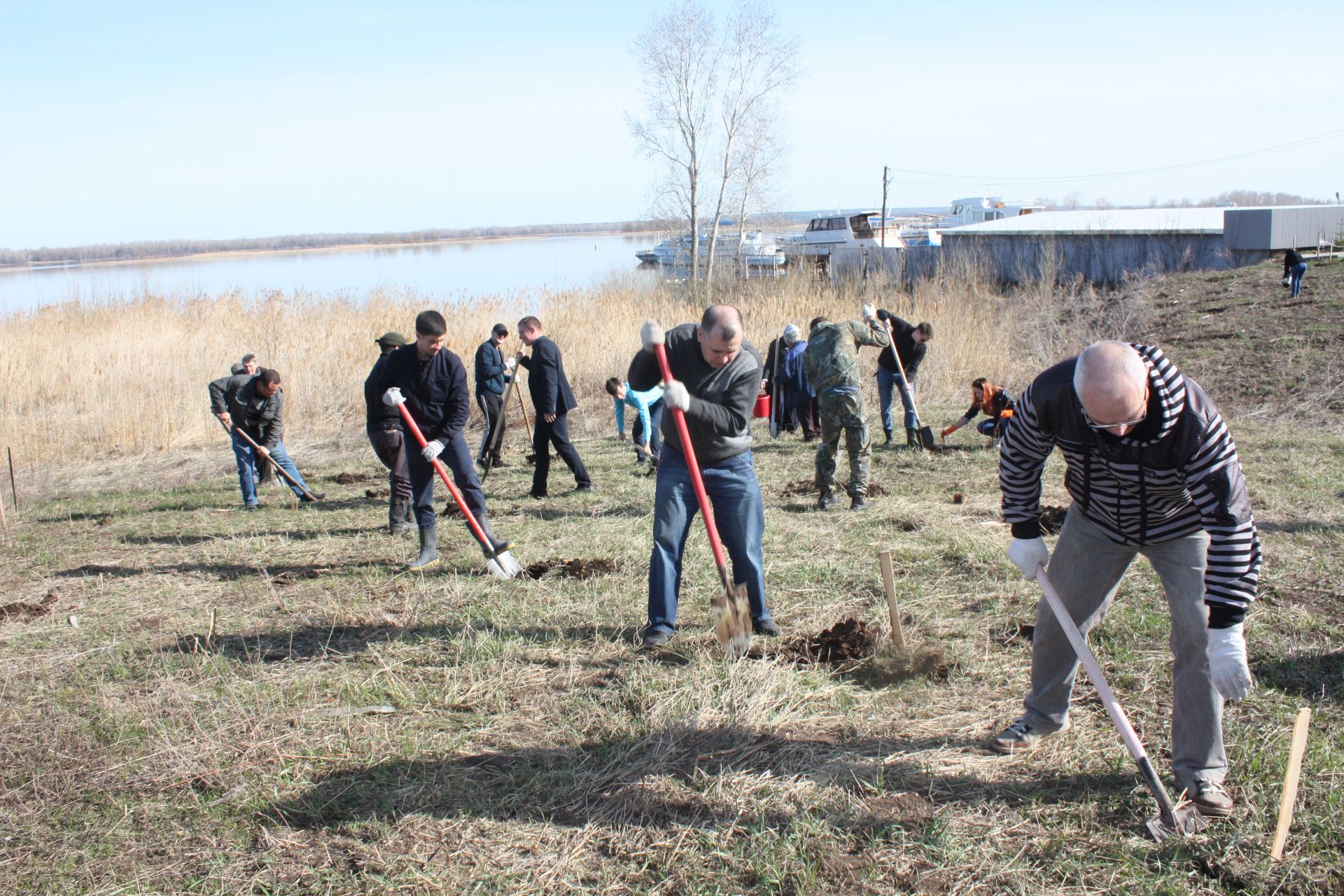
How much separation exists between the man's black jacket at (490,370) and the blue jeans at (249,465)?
2.07 metres

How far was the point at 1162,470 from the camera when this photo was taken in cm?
284

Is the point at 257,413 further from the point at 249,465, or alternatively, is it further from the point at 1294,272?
the point at 1294,272

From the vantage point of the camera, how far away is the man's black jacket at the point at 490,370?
9.94 meters

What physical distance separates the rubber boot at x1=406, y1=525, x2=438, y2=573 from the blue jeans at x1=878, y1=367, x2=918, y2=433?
575 cm

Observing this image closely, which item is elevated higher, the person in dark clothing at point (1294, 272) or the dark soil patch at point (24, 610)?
the person in dark clothing at point (1294, 272)

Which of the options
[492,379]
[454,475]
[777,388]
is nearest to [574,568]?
[454,475]

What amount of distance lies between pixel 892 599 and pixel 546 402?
4817mm

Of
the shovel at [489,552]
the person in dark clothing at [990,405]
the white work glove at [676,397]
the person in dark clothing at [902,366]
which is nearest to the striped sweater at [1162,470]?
the white work glove at [676,397]

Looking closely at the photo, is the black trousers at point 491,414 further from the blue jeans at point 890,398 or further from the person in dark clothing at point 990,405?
the person in dark clothing at point 990,405

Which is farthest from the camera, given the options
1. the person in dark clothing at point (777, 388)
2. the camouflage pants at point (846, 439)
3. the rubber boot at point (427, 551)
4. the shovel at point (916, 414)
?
the person in dark clothing at point (777, 388)

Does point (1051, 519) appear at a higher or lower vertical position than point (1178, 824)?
higher

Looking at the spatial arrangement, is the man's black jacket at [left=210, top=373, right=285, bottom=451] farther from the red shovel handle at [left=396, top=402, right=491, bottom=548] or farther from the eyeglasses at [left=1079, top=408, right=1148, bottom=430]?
the eyeglasses at [left=1079, top=408, right=1148, bottom=430]

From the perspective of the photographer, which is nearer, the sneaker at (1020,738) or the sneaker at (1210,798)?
the sneaker at (1210,798)

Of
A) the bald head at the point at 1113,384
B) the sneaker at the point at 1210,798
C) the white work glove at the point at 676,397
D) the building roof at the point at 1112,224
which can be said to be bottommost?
the sneaker at the point at 1210,798
